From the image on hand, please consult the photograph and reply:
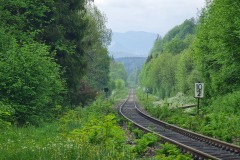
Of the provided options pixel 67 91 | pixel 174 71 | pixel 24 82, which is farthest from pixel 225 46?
pixel 174 71

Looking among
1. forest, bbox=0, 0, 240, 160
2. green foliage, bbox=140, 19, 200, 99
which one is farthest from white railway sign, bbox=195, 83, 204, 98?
green foliage, bbox=140, 19, 200, 99

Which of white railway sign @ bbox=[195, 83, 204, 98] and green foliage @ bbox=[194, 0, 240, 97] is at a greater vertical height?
green foliage @ bbox=[194, 0, 240, 97]

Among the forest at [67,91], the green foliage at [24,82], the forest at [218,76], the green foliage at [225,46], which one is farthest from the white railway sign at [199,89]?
the green foliage at [24,82]

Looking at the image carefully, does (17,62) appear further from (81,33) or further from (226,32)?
(226,32)

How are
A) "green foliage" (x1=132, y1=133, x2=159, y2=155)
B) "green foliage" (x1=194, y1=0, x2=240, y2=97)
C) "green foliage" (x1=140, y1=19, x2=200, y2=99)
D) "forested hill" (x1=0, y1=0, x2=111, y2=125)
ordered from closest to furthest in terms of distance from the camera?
"green foliage" (x1=132, y1=133, x2=159, y2=155)
"forested hill" (x1=0, y1=0, x2=111, y2=125)
"green foliage" (x1=194, y1=0, x2=240, y2=97)
"green foliage" (x1=140, y1=19, x2=200, y2=99)

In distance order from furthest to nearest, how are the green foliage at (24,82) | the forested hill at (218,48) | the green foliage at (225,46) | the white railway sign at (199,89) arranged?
the forested hill at (218,48) → the green foliage at (225,46) → the white railway sign at (199,89) → the green foliage at (24,82)

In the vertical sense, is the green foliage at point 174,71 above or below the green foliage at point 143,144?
above

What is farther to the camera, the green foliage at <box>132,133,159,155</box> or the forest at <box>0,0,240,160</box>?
the green foliage at <box>132,133,159,155</box>

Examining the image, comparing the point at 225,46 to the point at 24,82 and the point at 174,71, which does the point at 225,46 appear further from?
the point at 174,71

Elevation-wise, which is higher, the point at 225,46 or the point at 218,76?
the point at 225,46

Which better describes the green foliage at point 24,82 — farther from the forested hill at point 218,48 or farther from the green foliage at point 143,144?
the forested hill at point 218,48

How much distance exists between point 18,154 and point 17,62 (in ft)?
30.0

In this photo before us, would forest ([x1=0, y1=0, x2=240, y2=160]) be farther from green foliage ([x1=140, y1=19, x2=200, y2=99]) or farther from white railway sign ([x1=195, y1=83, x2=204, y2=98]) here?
green foliage ([x1=140, y1=19, x2=200, y2=99])

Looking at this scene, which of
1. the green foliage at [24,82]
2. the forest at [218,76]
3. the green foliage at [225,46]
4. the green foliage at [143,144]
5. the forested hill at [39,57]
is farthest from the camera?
the green foliage at [225,46]
